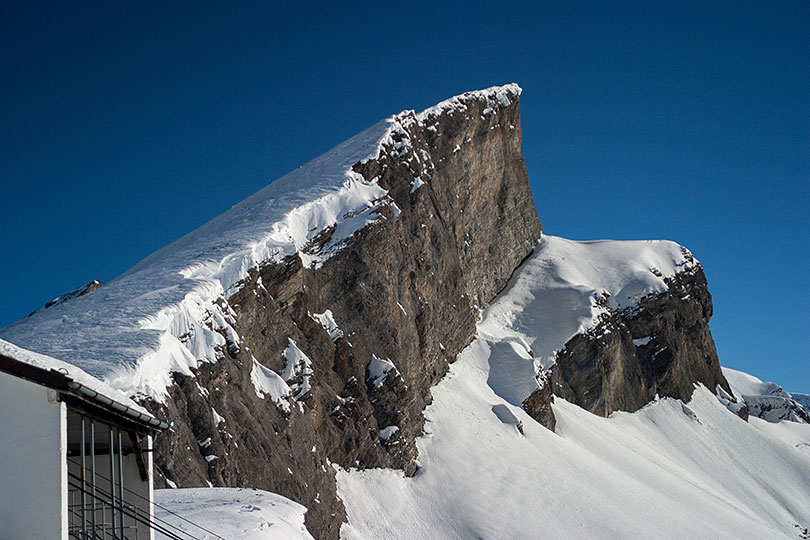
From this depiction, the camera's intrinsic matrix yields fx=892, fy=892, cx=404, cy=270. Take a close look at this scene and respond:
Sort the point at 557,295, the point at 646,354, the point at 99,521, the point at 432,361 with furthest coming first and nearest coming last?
1. the point at 646,354
2. the point at 557,295
3. the point at 432,361
4. the point at 99,521

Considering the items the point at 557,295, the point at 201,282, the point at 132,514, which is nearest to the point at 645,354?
the point at 557,295

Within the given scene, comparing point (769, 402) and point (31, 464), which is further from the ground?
point (769, 402)

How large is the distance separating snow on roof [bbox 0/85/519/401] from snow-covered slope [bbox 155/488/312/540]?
7.52 metres

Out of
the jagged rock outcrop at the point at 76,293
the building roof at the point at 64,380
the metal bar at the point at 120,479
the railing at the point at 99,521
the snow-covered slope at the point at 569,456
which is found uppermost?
the jagged rock outcrop at the point at 76,293

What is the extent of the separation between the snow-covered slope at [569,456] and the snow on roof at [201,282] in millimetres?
11155

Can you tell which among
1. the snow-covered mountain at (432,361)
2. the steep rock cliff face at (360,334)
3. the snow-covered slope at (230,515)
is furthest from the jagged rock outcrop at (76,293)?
the snow-covered slope at (230,515)

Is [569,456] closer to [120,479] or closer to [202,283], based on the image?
[202,283]

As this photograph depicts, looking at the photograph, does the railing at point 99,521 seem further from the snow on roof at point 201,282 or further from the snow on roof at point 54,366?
the snow on roof at point 201,282

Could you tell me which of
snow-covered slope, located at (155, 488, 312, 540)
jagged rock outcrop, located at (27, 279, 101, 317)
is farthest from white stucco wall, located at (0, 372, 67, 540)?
jagged rock outcrop, located at (27, 279, 101, 317)

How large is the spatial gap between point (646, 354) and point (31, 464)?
70001 millimetres

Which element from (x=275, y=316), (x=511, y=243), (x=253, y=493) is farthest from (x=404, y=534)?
(x=511, y=243)

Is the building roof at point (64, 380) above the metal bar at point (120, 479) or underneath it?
above

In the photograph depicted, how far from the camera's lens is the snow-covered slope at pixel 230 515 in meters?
15.9

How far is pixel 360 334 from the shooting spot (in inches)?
1778
